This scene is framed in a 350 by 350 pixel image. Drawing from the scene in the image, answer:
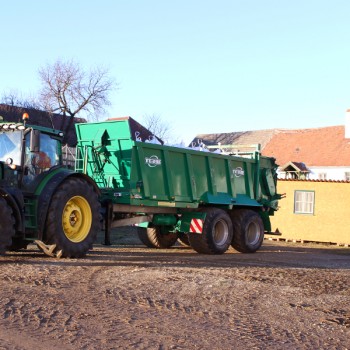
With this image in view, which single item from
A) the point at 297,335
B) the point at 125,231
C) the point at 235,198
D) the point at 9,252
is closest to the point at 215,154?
the point at 235,198

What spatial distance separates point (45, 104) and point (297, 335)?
132 feet

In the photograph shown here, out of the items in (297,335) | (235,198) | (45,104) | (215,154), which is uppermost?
(45,104)

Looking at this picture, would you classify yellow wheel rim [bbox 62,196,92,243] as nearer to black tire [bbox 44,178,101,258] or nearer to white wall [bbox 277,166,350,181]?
black tire [bbox 44,178,101,258]

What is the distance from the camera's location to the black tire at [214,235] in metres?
15.5

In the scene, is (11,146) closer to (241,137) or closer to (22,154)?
(22,154)

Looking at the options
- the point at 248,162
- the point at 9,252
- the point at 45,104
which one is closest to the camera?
the point at 9,252

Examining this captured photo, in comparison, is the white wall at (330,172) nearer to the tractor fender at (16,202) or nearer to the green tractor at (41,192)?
the green tractor at (41,192)

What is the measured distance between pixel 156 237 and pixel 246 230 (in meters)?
2.42

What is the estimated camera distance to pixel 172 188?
49.4ft

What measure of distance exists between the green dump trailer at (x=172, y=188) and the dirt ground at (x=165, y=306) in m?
2.77

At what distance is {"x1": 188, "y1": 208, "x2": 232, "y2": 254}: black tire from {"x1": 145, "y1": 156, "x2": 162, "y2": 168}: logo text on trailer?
1.98 metres

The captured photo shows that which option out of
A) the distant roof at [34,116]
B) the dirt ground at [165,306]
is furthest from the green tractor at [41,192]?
the distant roof at [34,116]

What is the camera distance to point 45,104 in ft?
147

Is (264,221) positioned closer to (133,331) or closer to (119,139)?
(119,139)
